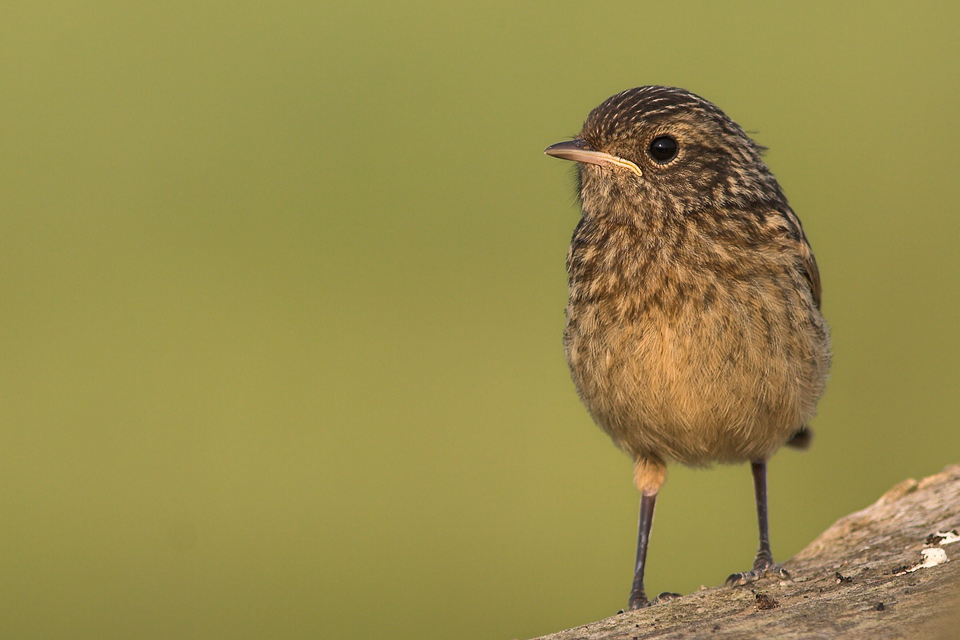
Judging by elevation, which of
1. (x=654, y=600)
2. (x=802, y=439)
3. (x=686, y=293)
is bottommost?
(x=654, y=600)

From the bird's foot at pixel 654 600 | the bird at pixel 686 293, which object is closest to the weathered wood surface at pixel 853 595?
the bird's foot at pixel 654 600

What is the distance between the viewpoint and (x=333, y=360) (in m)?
13.0

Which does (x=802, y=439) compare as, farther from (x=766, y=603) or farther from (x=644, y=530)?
(x=766, y=603)

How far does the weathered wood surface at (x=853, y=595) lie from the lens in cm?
414

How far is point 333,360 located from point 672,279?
782cm

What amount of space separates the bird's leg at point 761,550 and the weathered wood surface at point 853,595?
3.4 inches

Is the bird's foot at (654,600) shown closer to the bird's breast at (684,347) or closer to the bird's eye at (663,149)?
the bird's breast at (684,347)

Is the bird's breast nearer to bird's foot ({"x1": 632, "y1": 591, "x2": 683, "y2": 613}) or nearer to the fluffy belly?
the fluffy belly

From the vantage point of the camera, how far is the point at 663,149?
5.97m

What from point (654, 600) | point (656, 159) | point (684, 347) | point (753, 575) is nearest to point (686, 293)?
point (684, 347)

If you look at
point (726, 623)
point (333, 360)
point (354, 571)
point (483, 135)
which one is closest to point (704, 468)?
point (726, 623)

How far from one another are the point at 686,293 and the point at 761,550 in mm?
1484

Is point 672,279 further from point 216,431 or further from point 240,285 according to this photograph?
point 240,285

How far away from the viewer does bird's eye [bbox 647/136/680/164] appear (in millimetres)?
5965
